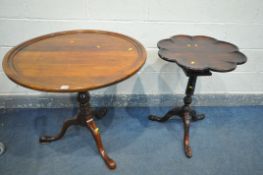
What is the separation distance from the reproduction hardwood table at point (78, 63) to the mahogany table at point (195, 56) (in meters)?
0.24

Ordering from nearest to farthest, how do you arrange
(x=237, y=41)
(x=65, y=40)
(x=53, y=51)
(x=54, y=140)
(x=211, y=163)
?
(x=53, y=51), (x=65, y=40), (x=211, y=163), (x=54, y=140), (x=237, y=41)

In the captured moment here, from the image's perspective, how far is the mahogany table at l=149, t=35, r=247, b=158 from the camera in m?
1.36

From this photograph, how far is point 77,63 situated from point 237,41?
134 centimetres

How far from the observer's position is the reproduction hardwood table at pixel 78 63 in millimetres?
1080

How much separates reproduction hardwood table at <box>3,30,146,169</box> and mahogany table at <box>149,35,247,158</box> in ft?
0.79

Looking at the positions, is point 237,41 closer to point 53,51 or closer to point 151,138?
point 151,138

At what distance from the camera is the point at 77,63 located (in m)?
1.24

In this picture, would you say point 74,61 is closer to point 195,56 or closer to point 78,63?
point 78,63

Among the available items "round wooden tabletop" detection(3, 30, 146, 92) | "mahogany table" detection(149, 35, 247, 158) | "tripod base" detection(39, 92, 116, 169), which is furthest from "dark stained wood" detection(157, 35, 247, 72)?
"tripod base" detection(39, 92, 116, 169)

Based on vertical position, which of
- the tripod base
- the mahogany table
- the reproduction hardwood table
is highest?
the reproduction hardwood table

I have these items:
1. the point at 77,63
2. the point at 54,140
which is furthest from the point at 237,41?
the point at 54,140

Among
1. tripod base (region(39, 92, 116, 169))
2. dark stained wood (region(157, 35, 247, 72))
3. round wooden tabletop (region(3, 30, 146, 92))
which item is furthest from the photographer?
tripod base (region(39, 92, 116, 169))

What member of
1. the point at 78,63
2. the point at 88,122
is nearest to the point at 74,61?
the point at 78,63

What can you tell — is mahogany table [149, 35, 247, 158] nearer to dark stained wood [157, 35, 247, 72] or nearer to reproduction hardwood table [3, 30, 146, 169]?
dark stained wood [157, 35, 247, 72]
